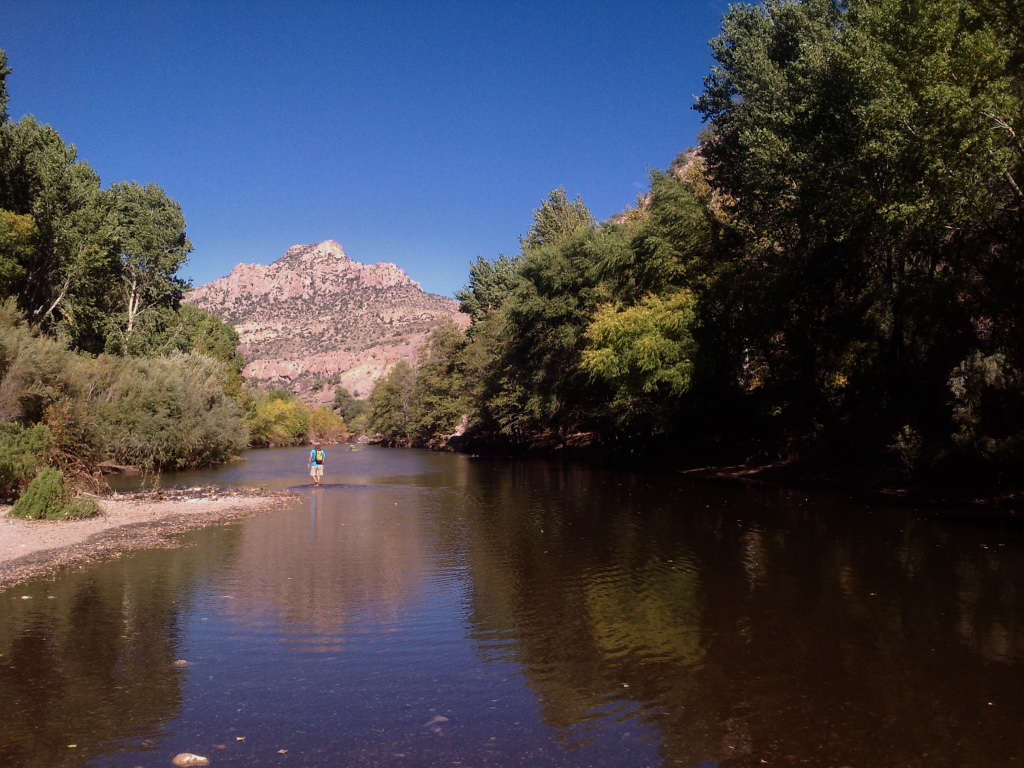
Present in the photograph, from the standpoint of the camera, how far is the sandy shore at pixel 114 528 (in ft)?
54.2

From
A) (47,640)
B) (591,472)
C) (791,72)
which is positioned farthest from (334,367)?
(47,640)

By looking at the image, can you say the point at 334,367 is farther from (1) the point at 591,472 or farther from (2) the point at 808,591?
(2) the point at 808,591

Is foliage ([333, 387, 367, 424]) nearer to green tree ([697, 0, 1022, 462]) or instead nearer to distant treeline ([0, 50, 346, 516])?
distant treeline ([0, 50, 346, 516])

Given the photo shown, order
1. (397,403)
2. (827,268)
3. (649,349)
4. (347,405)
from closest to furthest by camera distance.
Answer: (827,268) < (649,349) < (397,403) < (347,405)

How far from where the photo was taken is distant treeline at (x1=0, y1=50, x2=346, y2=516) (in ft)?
84.4

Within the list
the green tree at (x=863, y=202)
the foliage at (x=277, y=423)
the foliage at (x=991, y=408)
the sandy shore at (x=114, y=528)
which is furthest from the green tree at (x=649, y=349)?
the foliage at (x=277, y=423)

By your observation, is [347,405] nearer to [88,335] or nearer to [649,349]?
[88,335]

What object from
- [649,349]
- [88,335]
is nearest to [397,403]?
[88,335]

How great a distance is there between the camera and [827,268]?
3231cm

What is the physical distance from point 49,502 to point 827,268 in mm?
31443

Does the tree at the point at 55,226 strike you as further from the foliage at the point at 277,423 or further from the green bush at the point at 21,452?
the foliage at the point at 277,423

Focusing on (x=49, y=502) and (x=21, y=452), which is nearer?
(x=49, y=502)

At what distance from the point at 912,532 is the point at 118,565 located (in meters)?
20.3

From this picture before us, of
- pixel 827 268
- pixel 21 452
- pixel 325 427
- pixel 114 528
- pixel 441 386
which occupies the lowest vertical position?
pixel 114 528
